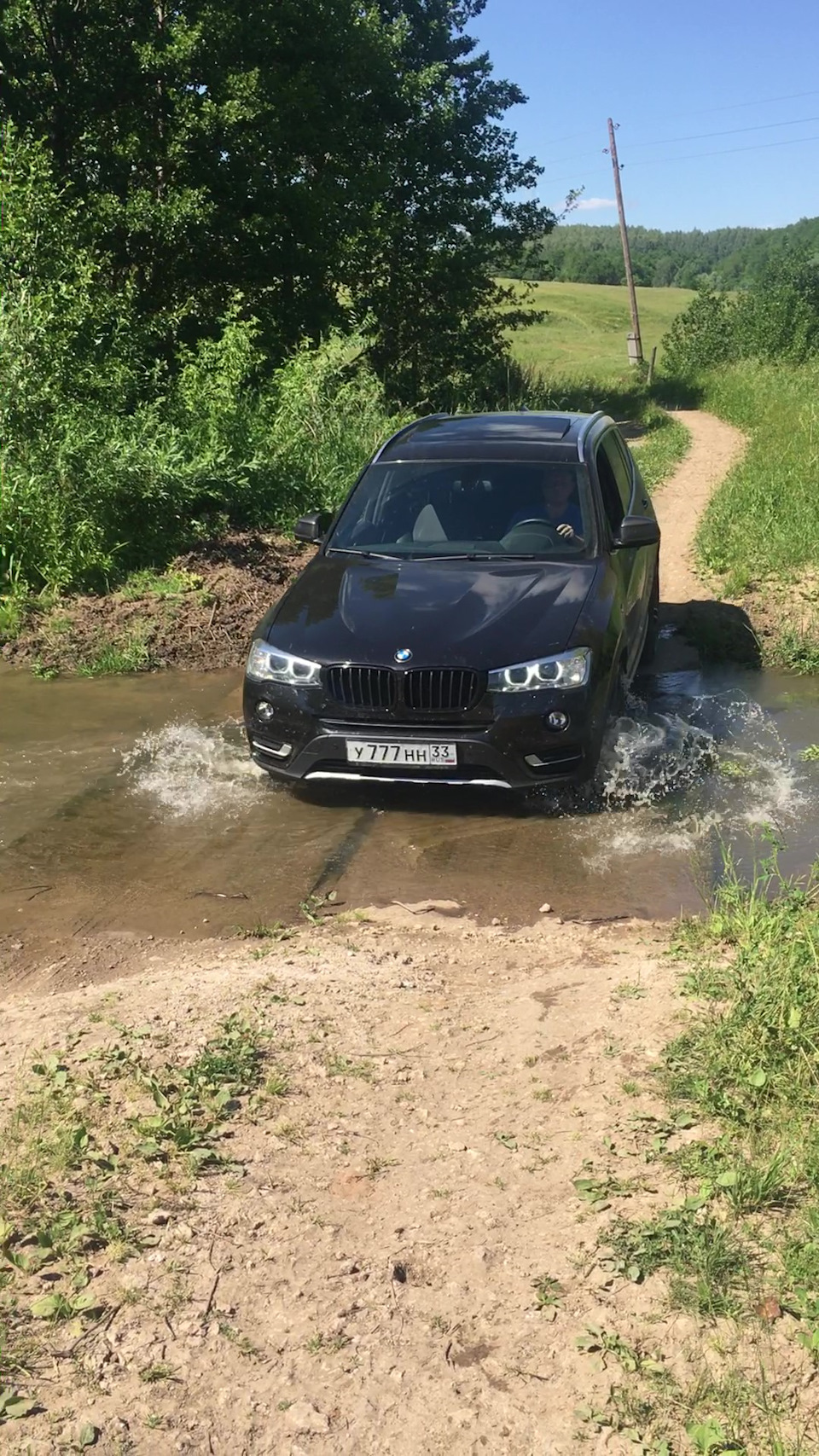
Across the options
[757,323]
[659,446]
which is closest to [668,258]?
[757,323]

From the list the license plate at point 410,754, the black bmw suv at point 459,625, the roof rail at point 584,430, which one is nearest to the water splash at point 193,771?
the black bmw suv at point 459,625

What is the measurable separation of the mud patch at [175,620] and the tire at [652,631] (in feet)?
10.0

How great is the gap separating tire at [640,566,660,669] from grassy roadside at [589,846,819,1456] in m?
4.72

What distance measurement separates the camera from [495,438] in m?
7.52

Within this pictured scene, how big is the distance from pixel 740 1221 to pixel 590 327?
78.2 m

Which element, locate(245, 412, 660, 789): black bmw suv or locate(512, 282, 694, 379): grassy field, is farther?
locate(512, 282, 694, 379): grassy field

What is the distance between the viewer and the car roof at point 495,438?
731 cm

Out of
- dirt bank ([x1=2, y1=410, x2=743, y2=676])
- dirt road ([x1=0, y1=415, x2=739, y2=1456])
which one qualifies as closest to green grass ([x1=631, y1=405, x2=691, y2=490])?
dirt bank ([x1=2, y1=410, x2=743, y2=676])

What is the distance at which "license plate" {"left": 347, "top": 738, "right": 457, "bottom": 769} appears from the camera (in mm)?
5777

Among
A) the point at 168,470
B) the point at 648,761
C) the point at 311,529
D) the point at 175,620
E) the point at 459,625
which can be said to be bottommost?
the point at 648,761

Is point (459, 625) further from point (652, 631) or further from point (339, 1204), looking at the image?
point (652, 631)

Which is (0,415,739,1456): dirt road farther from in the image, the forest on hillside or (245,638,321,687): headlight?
the forest on hillside

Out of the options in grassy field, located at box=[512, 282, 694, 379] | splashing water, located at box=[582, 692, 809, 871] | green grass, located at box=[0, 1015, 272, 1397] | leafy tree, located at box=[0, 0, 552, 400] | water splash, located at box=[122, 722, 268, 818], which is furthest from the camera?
grassy field, located at box=[512, 282, 694, 379]

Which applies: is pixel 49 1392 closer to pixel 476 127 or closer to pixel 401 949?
pixel 401 949
